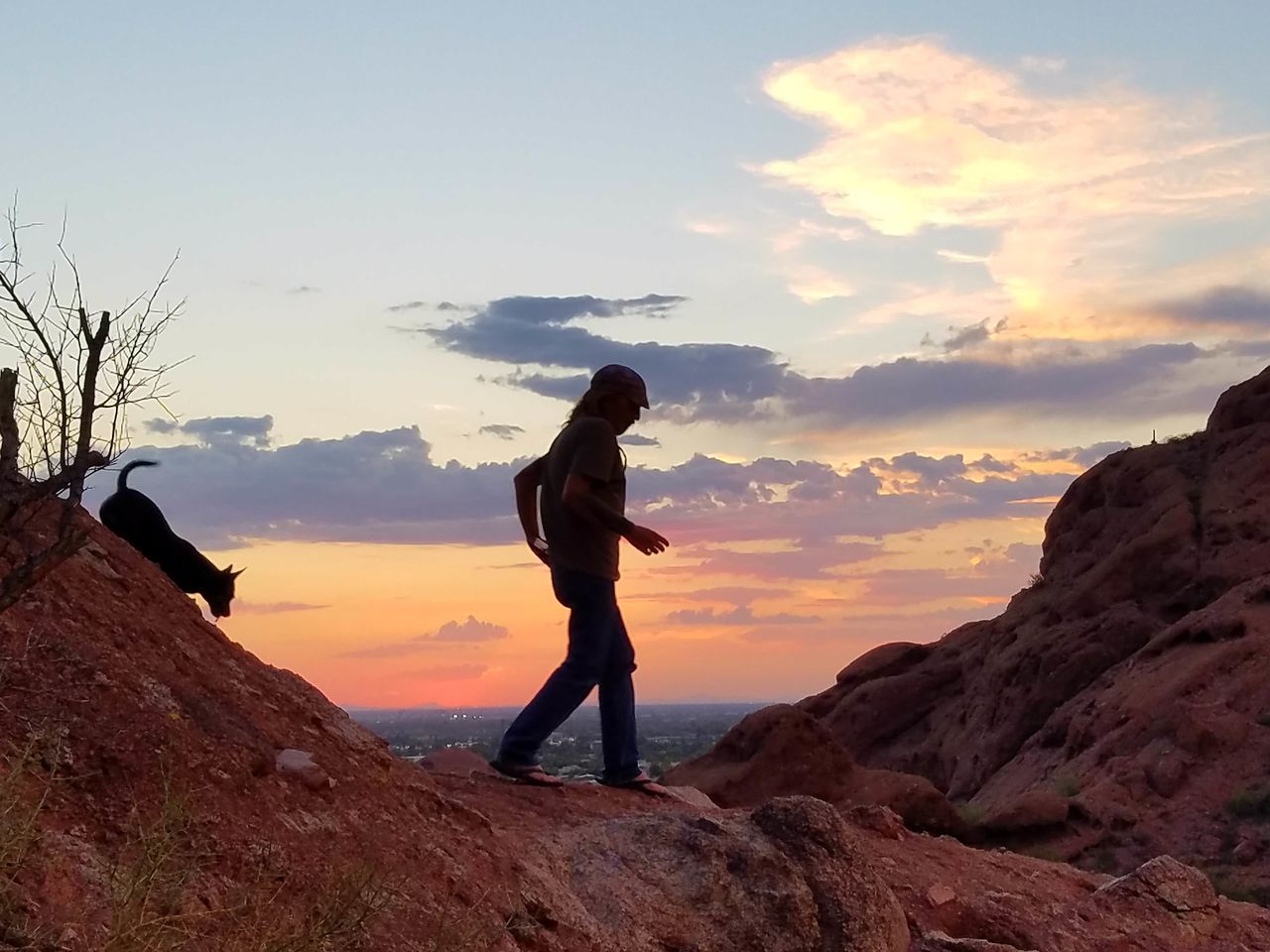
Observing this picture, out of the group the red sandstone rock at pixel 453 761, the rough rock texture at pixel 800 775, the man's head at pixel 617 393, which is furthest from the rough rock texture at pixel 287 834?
the rough rock texture at pixel 800 775

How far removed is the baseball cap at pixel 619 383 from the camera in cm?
620

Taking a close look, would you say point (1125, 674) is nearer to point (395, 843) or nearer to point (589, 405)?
point (589, 405)

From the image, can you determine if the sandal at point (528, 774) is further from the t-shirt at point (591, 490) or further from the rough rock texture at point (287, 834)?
the t-shirt at point (591, 490)

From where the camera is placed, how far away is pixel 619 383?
20.4 feet

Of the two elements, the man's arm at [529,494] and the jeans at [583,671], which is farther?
the man's arm at [529,494]

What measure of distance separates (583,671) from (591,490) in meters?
0.79

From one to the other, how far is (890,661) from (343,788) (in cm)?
1672

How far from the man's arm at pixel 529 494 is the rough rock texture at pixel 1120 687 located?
4.22 metres

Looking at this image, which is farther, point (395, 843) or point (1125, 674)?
point (1125, 674)

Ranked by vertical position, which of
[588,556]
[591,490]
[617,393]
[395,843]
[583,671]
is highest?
[617,393]

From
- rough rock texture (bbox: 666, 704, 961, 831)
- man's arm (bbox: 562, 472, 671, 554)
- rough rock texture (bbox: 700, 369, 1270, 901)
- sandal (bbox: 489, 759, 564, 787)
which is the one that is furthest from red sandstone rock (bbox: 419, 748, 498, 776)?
rough rock texture (bbox: 700, 369, 1270, 901)

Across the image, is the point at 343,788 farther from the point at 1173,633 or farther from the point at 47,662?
the point at 1173,633

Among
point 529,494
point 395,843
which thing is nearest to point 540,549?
point 529,494

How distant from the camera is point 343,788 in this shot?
16.1ft
